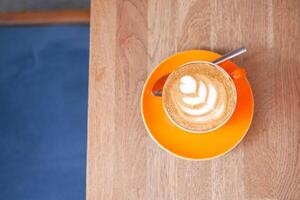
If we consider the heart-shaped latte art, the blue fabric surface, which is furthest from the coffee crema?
the blue fabric surface

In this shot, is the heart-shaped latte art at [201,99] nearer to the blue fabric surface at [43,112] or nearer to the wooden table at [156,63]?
the wooden table at [156,63]

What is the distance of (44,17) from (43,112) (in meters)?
0.26

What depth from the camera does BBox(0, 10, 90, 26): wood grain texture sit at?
89cm

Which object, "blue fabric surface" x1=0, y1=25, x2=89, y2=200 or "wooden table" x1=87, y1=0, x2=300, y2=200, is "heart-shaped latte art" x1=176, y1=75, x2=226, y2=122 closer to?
"wooden table" x1=87, y1=0, x2=300, y2=200

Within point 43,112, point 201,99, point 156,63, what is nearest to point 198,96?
point 201,99

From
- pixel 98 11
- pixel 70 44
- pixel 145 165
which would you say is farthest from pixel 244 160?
pixel 70 44

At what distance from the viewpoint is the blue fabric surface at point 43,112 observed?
35.5 inches

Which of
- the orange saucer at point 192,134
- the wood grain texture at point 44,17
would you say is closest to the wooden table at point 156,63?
the orange saucer at point 192,134

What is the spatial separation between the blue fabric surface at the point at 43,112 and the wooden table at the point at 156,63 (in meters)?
0.29

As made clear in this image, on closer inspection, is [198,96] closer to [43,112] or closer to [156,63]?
[156,63]

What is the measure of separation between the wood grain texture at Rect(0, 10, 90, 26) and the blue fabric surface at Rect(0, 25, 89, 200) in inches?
1.0

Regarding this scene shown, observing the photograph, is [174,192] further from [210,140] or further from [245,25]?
[245,25]

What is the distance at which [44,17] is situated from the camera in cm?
89

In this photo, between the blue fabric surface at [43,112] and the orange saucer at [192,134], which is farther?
the blue fabric surface at [43,112]
